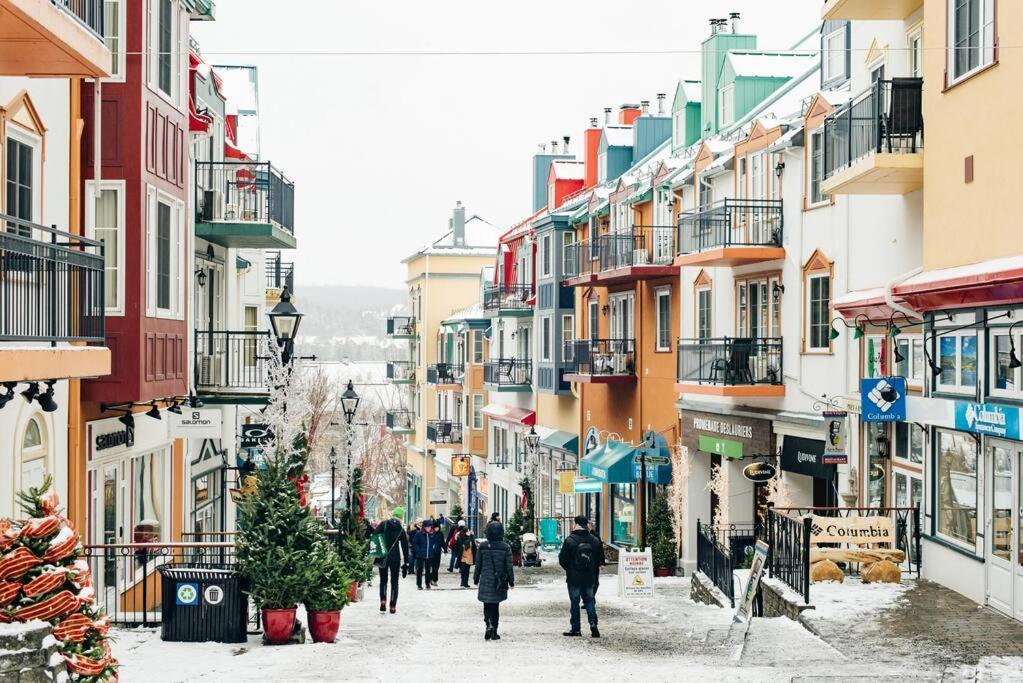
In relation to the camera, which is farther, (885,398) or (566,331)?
(566,331)

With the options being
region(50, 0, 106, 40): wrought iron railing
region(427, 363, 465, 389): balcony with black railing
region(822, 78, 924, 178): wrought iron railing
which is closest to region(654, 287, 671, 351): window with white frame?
region(822, 78, 924, 178): wrought iron railing

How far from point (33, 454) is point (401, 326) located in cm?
5674

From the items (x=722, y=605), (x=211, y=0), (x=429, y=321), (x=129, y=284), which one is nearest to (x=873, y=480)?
(x=722, y=605)

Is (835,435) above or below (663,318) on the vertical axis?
below

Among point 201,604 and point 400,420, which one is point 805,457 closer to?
point 201,604

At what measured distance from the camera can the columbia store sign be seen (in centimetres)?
1800

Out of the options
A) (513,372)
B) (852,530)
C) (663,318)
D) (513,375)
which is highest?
(663,318)

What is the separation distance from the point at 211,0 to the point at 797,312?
12.2 m

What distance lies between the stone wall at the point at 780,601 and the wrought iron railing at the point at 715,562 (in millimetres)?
2415

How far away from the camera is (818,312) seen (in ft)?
80.6

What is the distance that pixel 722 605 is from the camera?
20016mm

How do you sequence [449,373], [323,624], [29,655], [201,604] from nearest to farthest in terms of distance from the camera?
[29,655]
[201,604]
[323,624]
[449,373]

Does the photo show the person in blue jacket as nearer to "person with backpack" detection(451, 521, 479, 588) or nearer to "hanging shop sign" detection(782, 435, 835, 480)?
"person with backpack" detection(451, 521, 479, 588)

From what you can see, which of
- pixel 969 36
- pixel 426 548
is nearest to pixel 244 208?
pixel 426 548
